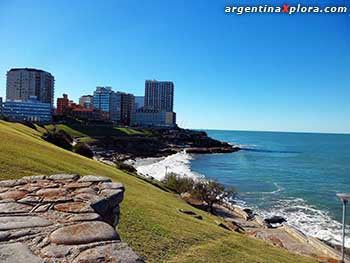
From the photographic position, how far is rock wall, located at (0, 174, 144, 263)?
112 inches

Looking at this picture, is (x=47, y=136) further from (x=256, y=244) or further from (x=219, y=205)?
(x=256, y=244)

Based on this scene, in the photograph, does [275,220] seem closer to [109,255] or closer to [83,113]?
[109,255]

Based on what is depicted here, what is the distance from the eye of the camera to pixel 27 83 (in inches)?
5182

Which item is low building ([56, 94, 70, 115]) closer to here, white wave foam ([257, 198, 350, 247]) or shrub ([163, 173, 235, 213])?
shrub ([163, 173, 235, 213])

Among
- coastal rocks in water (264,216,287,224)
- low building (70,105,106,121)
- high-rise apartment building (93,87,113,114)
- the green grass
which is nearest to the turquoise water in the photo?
coastal rocks in water (264,216,287,224)

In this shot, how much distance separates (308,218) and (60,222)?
98.3 ft

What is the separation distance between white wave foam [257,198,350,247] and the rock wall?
74.2 ft

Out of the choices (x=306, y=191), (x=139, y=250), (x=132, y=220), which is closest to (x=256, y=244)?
(x=132, y=220)

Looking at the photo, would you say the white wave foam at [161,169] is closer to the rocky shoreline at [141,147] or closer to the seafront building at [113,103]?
the rocky shoreline at [141,147]

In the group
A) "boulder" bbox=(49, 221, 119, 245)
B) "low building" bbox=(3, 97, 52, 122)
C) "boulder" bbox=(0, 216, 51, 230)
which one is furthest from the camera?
"low building" bbox=(3, 97, 52, 122)

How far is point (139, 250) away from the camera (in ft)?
24.4

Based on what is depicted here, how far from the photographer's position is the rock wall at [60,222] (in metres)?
2.86

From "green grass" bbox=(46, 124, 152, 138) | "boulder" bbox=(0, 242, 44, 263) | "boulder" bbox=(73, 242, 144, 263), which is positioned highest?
"boulder" bbox=(0, 242, 44, 263)

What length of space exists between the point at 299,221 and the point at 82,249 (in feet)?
96.1
